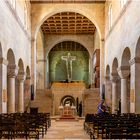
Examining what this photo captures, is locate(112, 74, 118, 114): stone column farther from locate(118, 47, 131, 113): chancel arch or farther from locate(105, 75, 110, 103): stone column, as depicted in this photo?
locate(118, 47, 131, 113): chancel arch

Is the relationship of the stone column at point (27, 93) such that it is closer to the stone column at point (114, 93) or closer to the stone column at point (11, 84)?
the stone column at point (11, 84)

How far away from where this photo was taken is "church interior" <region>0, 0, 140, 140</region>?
20.9 metres

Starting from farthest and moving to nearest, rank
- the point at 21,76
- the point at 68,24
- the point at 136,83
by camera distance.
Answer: the point at 68,24 → the point at 21,76 → the point at 136,83

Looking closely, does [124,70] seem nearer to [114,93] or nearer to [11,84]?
[114,93]

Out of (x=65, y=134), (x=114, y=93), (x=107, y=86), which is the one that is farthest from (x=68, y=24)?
(x=65, y=134)

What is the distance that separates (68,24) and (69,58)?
15.2ft

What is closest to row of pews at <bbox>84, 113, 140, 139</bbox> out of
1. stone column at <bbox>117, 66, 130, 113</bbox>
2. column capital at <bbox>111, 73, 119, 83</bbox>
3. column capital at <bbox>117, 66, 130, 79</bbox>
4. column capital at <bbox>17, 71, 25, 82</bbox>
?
stone column at <bbox>117, 66, 130, 113</bbox>

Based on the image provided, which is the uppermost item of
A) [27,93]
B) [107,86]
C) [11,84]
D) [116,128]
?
[11,84]

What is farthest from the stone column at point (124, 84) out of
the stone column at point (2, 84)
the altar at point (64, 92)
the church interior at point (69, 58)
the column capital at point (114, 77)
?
the altar at point (64, 92)

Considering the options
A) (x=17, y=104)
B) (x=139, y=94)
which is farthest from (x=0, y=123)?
(x=17, y=104)

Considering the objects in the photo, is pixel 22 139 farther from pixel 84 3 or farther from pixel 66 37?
pixel 66 37

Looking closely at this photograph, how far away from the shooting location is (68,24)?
41.6 m

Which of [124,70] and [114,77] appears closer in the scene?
[124,70]

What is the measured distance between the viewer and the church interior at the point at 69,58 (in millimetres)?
20875
